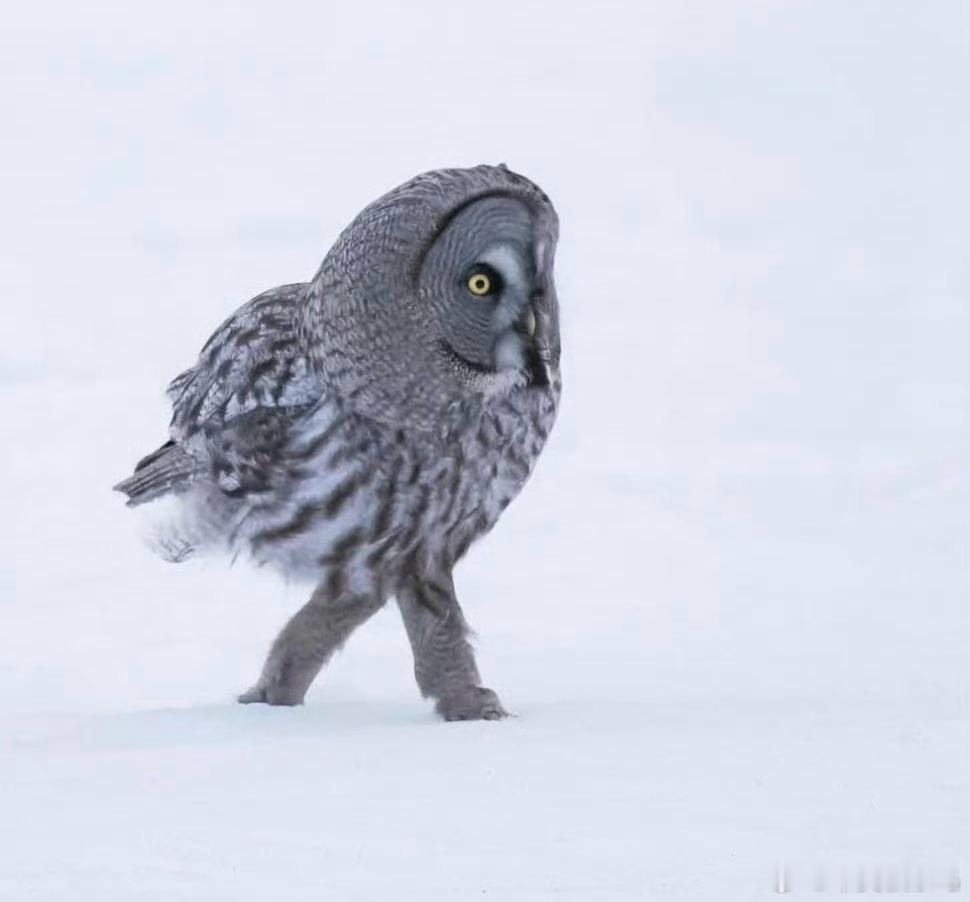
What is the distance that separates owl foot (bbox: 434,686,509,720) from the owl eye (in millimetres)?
811

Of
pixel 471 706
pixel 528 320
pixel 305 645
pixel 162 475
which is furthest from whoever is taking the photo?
pixel 162 475

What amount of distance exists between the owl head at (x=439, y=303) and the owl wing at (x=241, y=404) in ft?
0.57

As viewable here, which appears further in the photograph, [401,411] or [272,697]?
[272,697]

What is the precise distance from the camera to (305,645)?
4664 millimetres

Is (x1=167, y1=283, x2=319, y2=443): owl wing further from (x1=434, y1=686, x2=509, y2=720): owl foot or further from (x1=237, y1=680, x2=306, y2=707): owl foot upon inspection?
(x1=434, y1=686, x2=509, y2=720): owl foot

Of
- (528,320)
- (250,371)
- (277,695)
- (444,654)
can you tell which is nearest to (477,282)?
(528,320)

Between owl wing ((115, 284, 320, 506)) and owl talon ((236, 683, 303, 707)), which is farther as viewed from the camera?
owl talon ((236, 683, 303, 707))

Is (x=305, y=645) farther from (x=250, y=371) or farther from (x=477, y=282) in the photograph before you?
(x=477, y=282)

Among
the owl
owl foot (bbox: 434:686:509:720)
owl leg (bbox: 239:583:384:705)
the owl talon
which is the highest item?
the owl

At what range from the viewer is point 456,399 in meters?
4.33

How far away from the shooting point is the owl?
4.30m

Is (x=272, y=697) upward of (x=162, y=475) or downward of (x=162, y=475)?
downward

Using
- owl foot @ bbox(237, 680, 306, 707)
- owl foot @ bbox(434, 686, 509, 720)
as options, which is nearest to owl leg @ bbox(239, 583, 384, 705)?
owl foot @ bbox(237, 680, 306, 707)

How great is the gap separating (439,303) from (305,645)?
32.1 inches
